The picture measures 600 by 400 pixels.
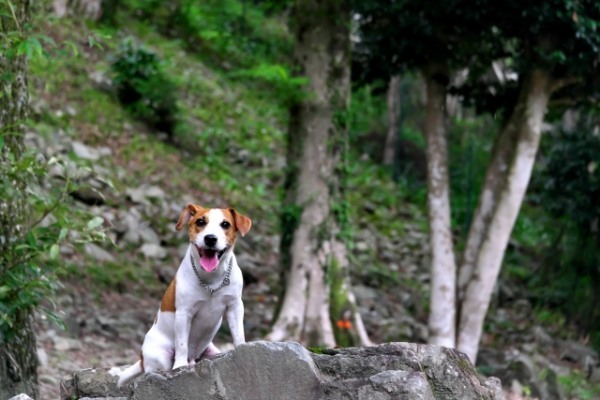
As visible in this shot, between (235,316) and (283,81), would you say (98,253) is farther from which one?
(235,316)

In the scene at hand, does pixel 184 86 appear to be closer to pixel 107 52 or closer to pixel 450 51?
pixel 107 52

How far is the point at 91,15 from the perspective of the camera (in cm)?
2095

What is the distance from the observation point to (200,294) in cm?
550

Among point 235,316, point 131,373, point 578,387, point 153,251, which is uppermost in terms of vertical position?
point 235,316

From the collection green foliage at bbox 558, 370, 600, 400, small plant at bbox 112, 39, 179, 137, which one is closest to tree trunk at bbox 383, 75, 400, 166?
small plant at bbox 112, 39, 179, 137

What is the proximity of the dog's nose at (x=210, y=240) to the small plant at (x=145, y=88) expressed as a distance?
43.4 feet

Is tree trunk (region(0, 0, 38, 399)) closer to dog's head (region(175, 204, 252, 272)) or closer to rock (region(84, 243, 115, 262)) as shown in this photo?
dog's head (region(175, 204, 252, 272))

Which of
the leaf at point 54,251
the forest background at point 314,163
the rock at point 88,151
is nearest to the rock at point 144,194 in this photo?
Result: the forest background at point 314,163

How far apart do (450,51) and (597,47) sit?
2.26 metres

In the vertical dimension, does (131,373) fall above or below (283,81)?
below

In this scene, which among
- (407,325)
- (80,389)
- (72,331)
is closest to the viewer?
(80,389)

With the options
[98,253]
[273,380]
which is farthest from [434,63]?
[273,380]

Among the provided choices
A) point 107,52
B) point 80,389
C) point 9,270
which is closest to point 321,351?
point 80,389

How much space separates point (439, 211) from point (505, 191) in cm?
104
